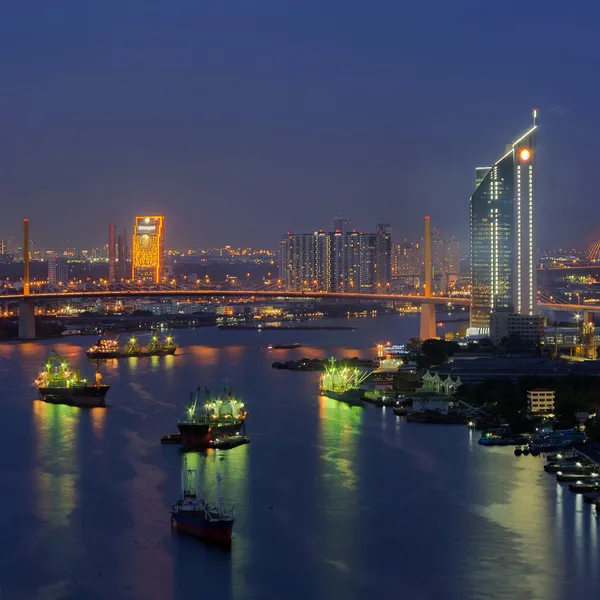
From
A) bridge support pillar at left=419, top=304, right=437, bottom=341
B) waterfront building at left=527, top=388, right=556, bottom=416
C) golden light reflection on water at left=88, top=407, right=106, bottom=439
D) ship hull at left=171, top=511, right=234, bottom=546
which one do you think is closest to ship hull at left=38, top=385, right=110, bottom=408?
golden light reflection on water at left=88, top=407, right=106, bottom=439

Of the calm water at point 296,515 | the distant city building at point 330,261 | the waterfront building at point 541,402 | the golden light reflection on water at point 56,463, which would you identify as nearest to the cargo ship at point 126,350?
the golden light reflection on water at point 56,463

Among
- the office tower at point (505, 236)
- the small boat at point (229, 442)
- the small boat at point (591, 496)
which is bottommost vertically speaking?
the small boat at point (591, 496)

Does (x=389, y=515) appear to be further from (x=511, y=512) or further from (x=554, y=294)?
(x=554, y=294)

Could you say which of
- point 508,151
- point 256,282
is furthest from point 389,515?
point 256,282

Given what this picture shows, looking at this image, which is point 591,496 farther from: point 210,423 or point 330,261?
point 330,261

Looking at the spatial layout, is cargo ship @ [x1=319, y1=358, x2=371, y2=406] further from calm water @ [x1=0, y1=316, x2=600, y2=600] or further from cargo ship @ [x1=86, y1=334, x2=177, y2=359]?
cargo ship @ [x1=86, y1=334, x2=177, y2=359]

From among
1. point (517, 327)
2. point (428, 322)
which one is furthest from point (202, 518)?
point (428, 322)

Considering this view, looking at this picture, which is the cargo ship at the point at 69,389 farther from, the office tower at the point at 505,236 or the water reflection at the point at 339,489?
the office tower at the point at 505,236

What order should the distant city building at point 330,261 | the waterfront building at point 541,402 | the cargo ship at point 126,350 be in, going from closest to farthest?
the waterfront building at point 541,402, the cargo ship at point 126,350, the distant city building at point 330,261
